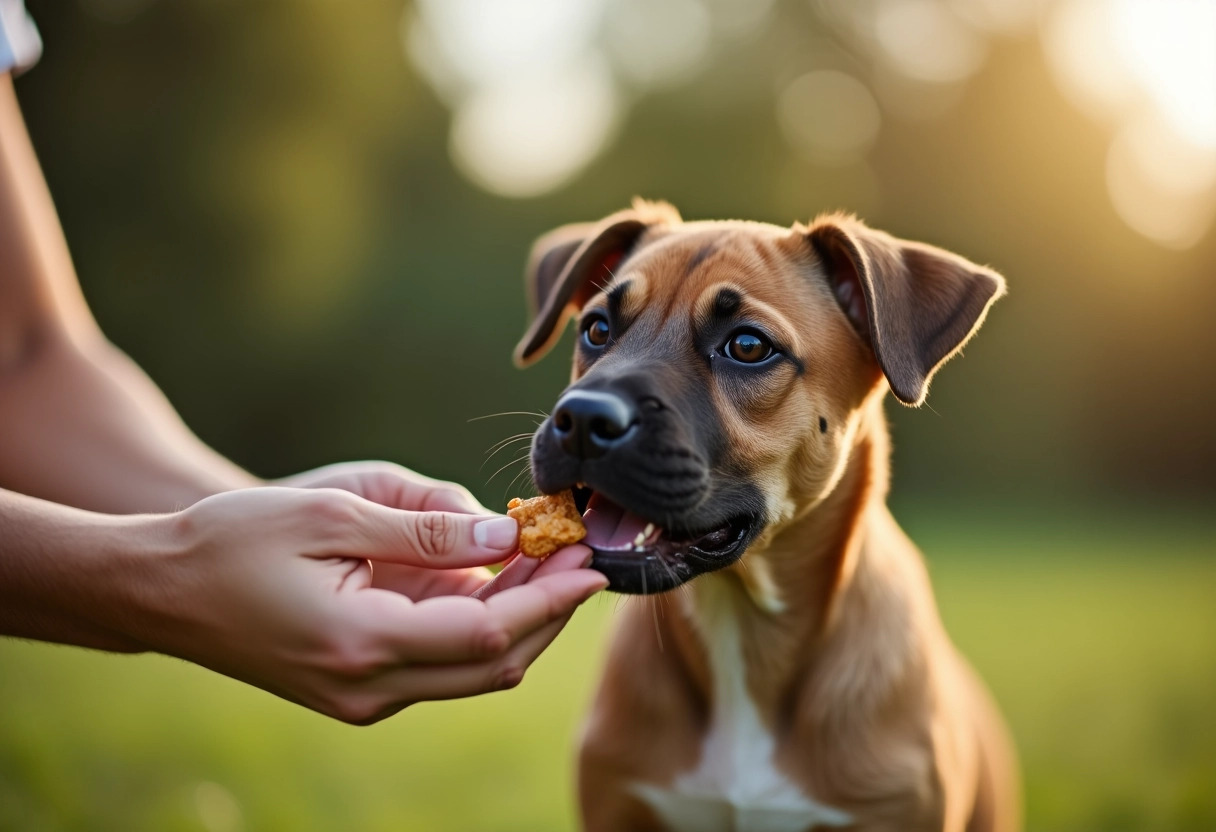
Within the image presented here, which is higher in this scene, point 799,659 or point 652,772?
point 799,659

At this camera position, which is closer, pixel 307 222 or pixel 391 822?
pixel 391 822

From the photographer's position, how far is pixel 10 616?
2.66 m

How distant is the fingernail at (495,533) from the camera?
2.69 m

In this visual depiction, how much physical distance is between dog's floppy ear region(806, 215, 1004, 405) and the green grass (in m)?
1.97

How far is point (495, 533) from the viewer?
2715 millimetres

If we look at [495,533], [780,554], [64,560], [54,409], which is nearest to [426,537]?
[495,533]

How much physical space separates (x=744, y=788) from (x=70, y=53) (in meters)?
17.2

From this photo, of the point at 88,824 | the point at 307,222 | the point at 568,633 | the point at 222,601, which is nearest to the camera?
the point at 222,601

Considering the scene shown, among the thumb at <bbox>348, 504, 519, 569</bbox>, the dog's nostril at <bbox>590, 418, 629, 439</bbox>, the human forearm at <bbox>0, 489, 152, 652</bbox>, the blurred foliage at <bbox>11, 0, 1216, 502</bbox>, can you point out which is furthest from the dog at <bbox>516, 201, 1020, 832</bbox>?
the blurred foliage at <bbox>11, 0, 1216, 502</bbox>

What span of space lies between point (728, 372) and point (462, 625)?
A: 1.54 meters

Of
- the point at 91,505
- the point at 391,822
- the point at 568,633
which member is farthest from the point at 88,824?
the point at 568,633

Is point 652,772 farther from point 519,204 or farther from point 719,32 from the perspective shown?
point 719,32

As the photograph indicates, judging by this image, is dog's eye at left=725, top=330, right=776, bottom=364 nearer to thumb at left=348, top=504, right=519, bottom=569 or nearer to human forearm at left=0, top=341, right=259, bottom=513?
thumb at left=348, top=504, right=519, bottom=569

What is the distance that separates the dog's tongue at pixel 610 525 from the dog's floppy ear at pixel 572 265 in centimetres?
112
